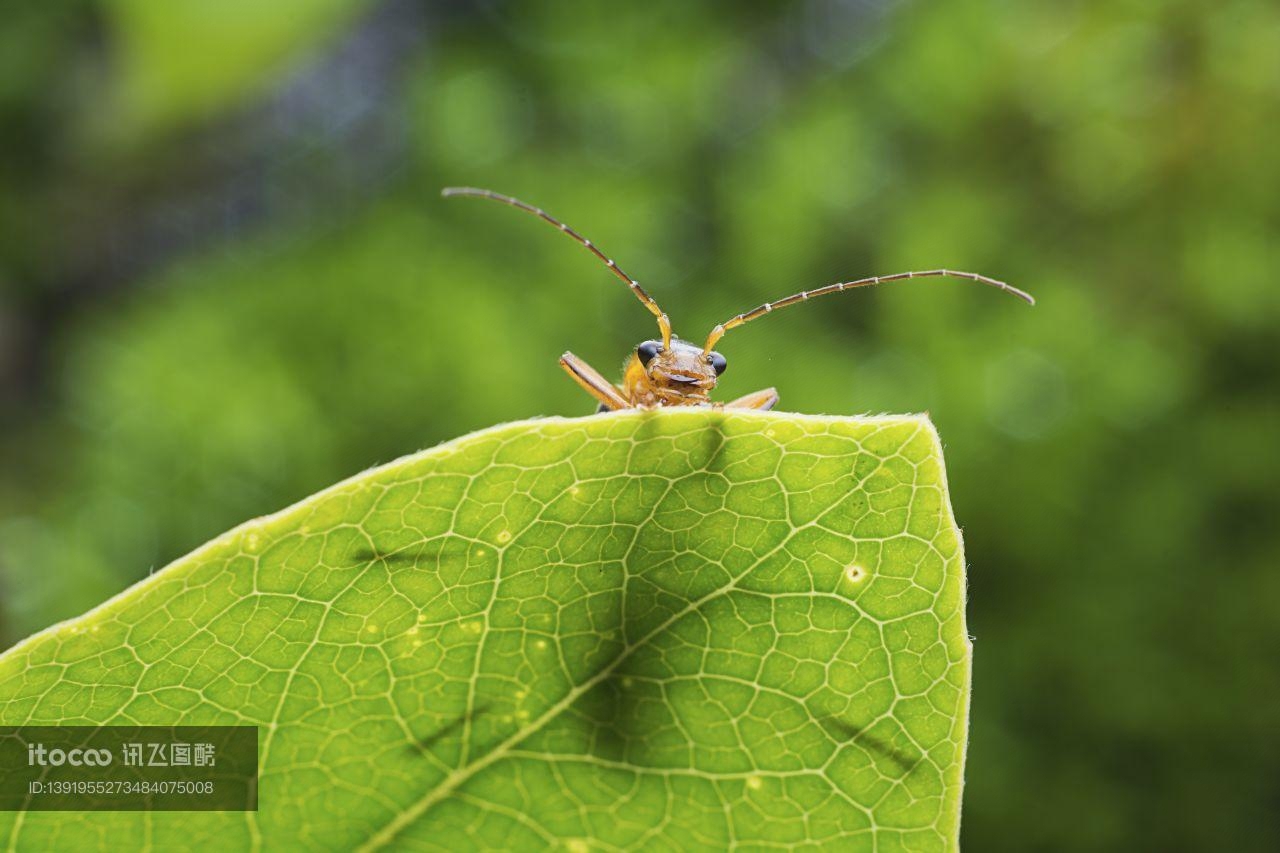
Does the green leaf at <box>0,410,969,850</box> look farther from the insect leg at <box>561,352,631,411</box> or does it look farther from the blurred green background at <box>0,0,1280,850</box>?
the blurred green background at <box>0,0,1280,850</box>

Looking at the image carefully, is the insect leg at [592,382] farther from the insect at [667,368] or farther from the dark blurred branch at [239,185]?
the dark blurred branch at [239,185]

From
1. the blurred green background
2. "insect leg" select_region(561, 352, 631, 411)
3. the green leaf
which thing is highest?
the blurred green background

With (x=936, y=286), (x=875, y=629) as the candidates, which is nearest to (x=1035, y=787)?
(x=936, y=286)

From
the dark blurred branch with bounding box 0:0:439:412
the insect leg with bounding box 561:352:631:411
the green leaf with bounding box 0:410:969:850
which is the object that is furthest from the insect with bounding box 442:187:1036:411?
the dark blurred branch with bounding box 0:0:439:412

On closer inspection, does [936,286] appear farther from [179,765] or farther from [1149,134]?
[179,765]

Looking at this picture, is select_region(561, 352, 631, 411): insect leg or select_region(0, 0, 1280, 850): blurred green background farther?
select_region(0, 0, 1280, 850): blurred green background

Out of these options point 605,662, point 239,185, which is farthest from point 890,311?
point 605,662
